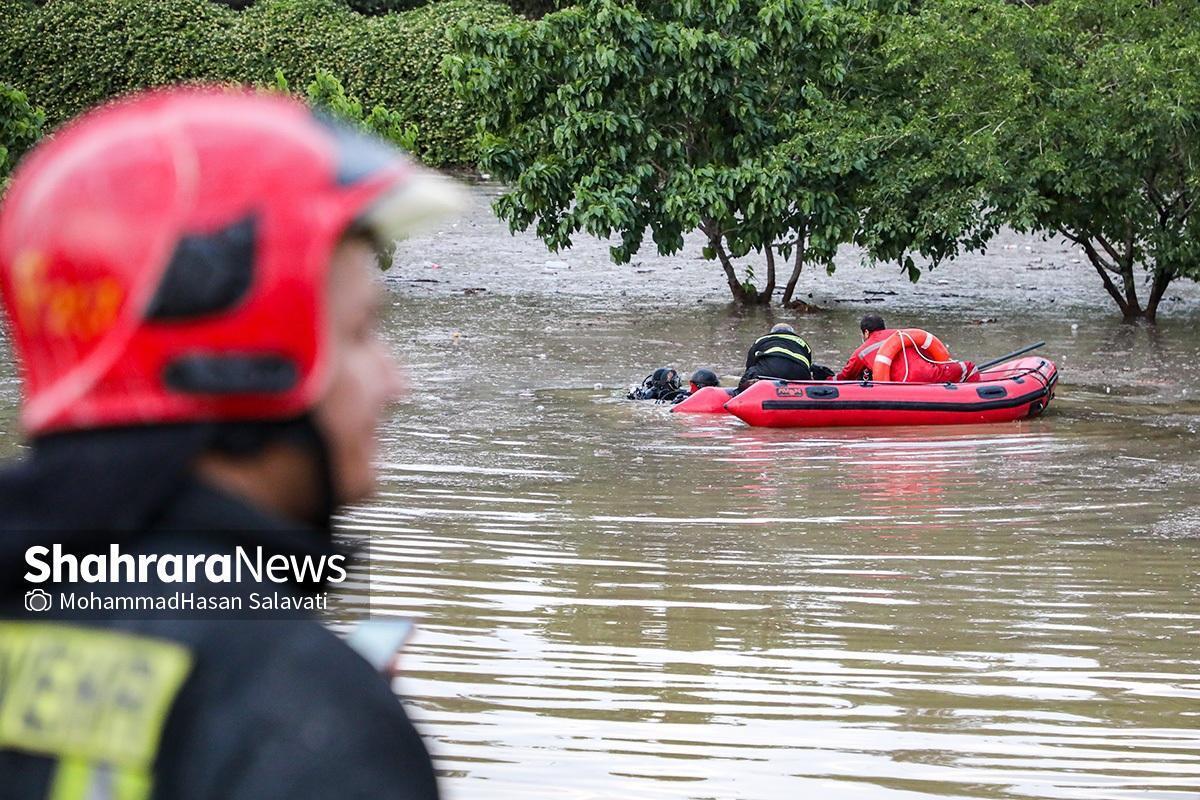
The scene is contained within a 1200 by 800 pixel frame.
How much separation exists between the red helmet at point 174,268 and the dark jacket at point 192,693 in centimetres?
6

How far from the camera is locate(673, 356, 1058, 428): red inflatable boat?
13.0 metres

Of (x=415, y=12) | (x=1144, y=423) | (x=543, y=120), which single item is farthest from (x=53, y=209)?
(x=415, y=12)

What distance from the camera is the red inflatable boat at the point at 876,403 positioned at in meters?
13.0

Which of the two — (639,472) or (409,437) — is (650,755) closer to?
(639,472)

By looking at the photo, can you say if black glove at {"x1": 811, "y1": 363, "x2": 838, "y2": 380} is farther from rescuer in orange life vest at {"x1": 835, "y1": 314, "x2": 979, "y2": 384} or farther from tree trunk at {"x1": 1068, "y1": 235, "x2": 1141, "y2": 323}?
tree trunk at {"x1": 1068, "y1": 235, "x2": 1141, "y2": 323}

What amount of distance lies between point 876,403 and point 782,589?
19.1 ft

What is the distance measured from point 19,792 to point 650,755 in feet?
13.6

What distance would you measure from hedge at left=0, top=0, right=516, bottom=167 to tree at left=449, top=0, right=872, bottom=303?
8.80 metres

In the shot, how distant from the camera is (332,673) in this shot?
41.8 inches

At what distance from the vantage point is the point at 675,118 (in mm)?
19266

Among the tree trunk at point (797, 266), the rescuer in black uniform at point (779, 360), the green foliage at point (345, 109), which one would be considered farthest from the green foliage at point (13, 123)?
the tree trunk at point (797, 266)

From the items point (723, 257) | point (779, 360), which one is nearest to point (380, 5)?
point (723, 257)

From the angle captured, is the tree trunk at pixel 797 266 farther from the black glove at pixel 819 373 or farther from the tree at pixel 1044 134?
the black glove at pixel 819 373

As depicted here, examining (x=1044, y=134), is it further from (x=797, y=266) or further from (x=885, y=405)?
(x=885, y=405)
